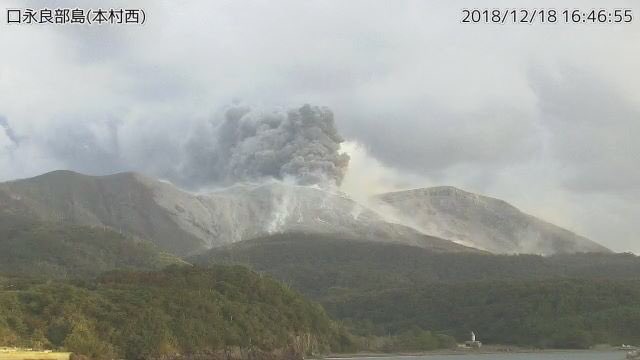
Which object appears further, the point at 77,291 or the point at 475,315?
the point at 475,315

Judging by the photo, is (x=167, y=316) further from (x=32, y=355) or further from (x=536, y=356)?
(x=536, y=356)

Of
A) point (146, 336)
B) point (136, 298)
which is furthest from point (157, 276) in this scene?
point (146, 336)

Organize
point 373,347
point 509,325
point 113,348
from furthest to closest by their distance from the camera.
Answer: point 509,325 < point 373,347 < point 113,348

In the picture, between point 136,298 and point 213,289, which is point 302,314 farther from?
point 136,298

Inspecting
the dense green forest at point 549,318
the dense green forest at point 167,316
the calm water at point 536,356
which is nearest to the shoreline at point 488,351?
the dense green forest at point 549,318

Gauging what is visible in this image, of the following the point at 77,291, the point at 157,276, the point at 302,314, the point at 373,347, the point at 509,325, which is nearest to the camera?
the point at 77,291

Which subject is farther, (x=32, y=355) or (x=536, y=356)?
(x=536, y=356)

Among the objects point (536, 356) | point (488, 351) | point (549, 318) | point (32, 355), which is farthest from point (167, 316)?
point (549, 318)
